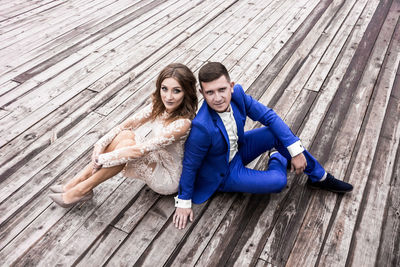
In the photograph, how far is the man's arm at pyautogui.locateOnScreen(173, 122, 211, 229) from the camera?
6.63 feet

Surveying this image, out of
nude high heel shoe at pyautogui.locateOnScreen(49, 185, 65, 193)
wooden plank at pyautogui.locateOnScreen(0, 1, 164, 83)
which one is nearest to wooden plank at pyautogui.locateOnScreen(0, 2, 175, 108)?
wooden plank at pyautogui.locateOnScreen(0, 1, 164, 83)

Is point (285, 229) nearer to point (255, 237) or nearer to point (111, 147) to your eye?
point (255, 237)

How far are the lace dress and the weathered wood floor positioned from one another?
0.84 ft

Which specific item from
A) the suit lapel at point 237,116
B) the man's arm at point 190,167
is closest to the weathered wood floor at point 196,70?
the man's arm at point 190,167

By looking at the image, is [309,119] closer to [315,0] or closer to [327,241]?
[327,241]

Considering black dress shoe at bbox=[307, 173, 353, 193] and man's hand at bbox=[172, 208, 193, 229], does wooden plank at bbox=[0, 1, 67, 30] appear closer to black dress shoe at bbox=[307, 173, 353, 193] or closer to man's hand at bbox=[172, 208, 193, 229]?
man's hand at bbox=[172, 208, 193, 229]

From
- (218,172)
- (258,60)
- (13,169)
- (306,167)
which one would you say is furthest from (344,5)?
(13,169)

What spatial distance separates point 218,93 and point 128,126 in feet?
2.29

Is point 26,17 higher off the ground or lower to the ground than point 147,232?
higher

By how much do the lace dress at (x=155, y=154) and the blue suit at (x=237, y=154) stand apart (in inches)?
3.4

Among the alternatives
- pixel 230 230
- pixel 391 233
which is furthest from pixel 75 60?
pixel 391 233

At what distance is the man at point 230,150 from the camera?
2006 millimetres

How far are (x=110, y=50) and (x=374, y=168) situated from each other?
314 cm

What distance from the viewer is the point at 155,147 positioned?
2078 millimetres
